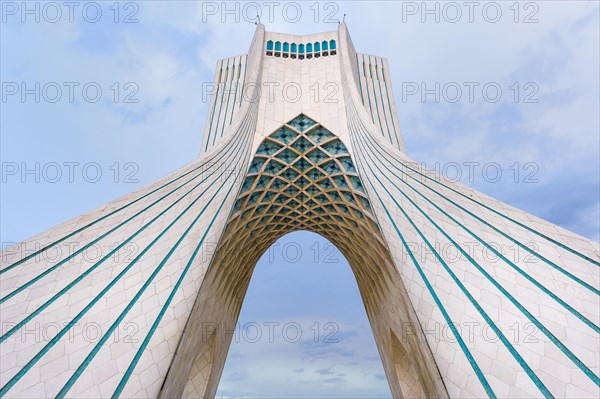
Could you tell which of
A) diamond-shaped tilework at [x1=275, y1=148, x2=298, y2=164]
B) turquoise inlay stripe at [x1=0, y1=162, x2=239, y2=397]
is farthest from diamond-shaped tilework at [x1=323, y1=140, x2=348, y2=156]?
turquoise inlay stripe at [x1=0, y1=162, x2=239, y2=397]

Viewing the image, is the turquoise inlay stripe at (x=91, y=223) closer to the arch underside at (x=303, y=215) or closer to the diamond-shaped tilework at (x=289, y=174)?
the arch underside at (x=303, y=215)

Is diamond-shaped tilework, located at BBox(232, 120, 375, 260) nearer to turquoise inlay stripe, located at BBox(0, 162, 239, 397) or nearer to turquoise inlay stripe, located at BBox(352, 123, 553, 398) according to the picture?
turquoise inlay stripe, located at BBox(352, 123, 553, 398)

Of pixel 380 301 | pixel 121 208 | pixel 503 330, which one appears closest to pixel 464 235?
pixel 503 330

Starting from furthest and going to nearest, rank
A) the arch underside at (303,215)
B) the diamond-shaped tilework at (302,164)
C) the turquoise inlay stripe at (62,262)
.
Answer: the diamond-shaped tilework at (302,164), the arch underside at (303,215), the turquoise inlay stripe at (62,262)

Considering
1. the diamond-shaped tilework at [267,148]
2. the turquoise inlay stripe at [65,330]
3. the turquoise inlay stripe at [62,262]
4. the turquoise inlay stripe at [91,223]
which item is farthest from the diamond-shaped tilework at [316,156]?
the turquoise inlay stripe at [65,330]

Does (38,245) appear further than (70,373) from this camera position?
Yes

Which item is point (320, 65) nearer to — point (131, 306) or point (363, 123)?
point (363, 123)
